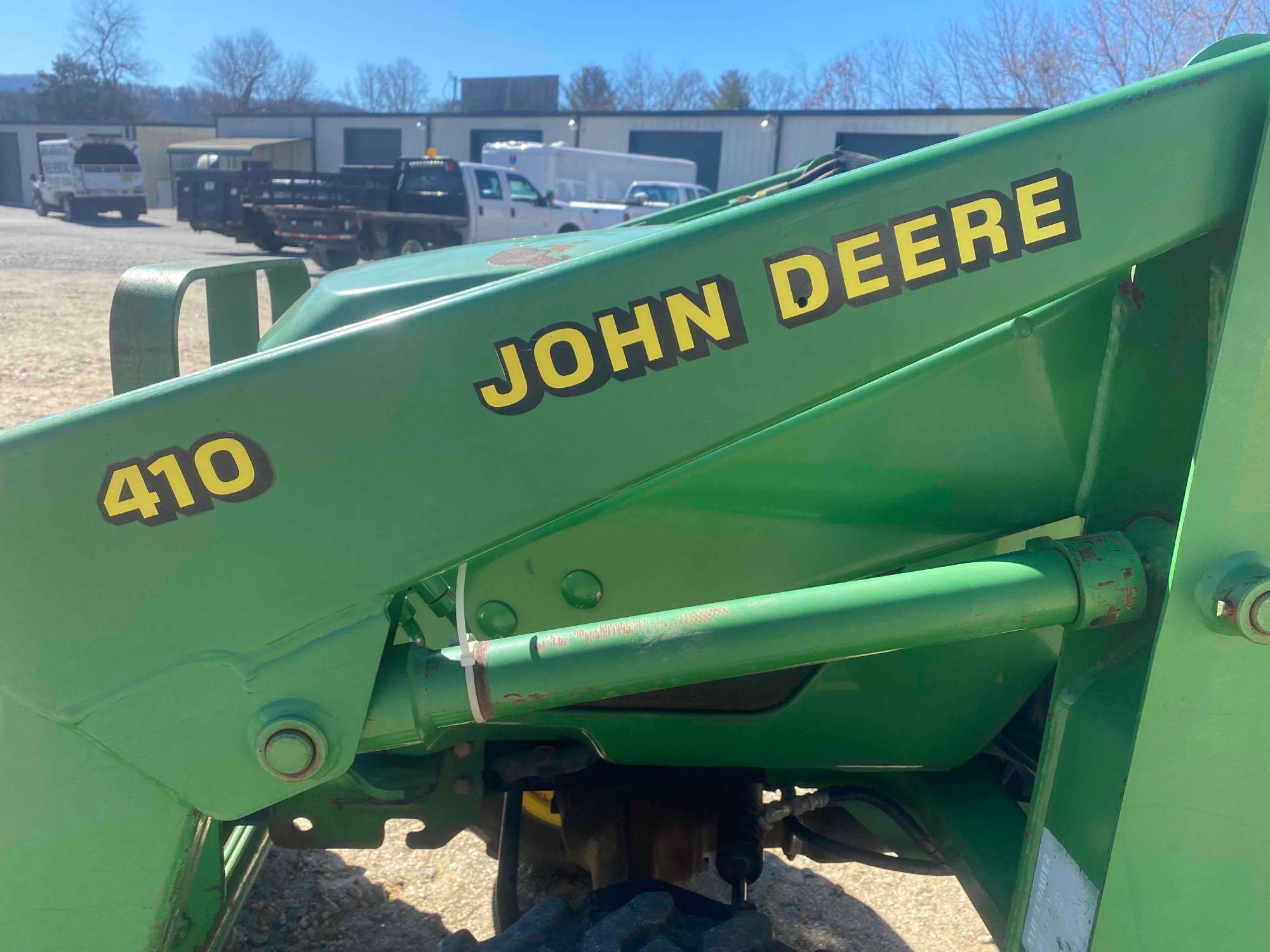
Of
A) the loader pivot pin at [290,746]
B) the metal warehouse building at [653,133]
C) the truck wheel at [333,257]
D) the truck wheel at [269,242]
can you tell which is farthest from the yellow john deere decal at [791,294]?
the metal warehouse building at [653,133]

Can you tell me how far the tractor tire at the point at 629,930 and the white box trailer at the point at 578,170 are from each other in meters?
21.6

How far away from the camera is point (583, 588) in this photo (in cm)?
163

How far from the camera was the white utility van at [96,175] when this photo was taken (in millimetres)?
30141

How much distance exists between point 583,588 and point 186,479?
66cm

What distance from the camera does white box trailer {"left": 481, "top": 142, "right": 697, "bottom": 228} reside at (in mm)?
24531

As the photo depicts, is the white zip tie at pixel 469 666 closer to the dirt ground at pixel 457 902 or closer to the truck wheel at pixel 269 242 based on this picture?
the dirt ground at pixel 457 902

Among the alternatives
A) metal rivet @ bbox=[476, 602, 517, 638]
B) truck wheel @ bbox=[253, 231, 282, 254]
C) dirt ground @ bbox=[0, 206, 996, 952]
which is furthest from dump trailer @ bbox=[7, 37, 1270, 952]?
truck wheel @ bbox=[253, 231, 282, 254]

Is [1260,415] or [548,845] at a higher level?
[1260,415]

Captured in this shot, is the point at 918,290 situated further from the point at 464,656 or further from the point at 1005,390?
the point at 464,656

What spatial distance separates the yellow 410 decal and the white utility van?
3345 centimetres

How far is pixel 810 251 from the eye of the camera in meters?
1.16

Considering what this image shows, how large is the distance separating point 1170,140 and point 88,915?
1595mm

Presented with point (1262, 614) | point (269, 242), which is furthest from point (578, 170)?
point (1262, 614)

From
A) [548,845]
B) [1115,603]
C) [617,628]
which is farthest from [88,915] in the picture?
[1115,603]
